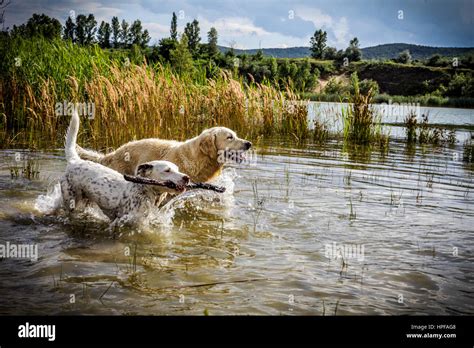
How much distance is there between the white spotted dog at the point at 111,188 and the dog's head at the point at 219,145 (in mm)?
1970

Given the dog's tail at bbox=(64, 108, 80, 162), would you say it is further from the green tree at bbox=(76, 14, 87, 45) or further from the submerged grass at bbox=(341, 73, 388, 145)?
the submerged grass at bbox=(341, 73, 388, 145)

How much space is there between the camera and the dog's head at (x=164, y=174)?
6.10 meters

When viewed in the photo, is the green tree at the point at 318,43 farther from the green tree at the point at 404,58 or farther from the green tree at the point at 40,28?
the green tree at the point at 40,28

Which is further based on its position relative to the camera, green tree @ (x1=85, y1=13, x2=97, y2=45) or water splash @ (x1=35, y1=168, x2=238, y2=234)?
green tree @ (x1=85, y1=13, x2=97, y2=45)

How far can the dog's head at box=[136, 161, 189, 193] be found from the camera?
20.0 ft

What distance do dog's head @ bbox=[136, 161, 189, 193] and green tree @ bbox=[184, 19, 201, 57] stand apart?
45.1 meters

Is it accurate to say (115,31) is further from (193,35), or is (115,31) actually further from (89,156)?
(193,35)

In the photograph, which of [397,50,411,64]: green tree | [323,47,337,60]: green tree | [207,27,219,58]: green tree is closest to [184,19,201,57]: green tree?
[207,27,219,58]: green tree

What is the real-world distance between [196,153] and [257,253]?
3.33 metres

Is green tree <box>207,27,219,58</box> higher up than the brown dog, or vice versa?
green tree <box>207,27,219,58</box>

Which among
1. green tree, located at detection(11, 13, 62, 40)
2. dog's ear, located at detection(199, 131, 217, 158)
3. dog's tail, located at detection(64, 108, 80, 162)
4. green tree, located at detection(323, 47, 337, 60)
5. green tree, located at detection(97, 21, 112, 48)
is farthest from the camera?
green tree, located at detection(323, 47, 337, 60)

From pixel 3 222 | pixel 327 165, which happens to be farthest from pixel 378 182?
pixel 3 222

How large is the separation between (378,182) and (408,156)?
517cm

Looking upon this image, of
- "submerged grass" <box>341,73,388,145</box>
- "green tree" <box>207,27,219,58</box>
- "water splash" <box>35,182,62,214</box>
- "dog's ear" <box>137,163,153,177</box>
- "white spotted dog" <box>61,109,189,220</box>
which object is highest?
"green tree" <box>207,27,219,58</box>
